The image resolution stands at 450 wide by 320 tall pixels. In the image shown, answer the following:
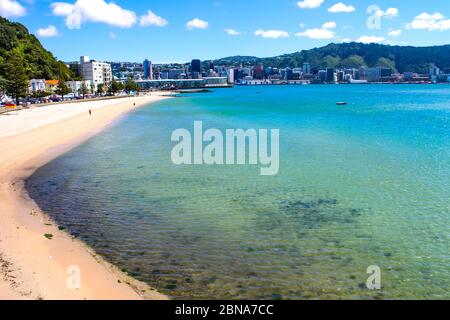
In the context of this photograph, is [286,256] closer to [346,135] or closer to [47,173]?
[47,173]

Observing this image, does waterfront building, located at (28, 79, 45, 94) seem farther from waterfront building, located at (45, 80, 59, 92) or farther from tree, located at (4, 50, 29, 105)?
tree, located at (4, 50, 29, 105)

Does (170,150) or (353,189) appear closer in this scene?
(353,189)

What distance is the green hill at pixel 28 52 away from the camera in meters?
112

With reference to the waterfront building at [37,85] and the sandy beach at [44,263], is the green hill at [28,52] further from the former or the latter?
the sandy beach at [44,263]

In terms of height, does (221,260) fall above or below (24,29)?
below

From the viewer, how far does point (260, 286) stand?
9156mm

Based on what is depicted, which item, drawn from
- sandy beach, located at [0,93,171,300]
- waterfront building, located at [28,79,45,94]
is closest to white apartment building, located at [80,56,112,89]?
waterfront building, located at [28,79,45,94]

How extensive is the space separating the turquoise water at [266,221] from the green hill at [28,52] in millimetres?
100219

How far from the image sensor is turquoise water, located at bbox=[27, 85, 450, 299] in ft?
31.1

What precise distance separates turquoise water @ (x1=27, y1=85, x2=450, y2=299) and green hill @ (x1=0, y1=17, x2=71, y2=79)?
10022cm

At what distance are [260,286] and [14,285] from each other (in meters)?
5.13

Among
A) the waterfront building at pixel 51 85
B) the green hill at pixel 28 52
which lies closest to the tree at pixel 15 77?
the waterfront building at pixel 51 85

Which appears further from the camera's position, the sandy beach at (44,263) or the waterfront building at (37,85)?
the waterfront building at (37,85)

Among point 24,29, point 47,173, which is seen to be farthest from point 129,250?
point 24,29
